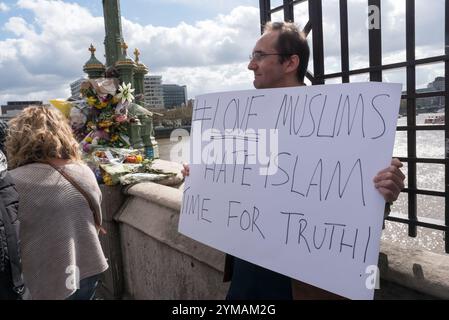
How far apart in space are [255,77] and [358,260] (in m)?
0.93

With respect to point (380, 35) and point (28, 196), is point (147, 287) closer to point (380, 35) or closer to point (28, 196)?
point (28, 196)

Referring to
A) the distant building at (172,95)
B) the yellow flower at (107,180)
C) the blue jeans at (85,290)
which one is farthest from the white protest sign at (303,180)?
the distant building at (172,95)

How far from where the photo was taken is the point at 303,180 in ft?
4.41

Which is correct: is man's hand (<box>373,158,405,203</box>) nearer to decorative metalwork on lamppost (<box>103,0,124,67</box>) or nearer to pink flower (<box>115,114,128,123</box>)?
pink flower (<box>115,114,128,123</box>)

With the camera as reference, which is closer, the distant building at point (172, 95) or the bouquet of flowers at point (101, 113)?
the bouquet of flowers at point (101, 113)

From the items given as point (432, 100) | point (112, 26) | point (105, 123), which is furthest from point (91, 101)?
point (112, 26)

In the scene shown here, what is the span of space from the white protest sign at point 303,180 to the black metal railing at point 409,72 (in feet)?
3.67

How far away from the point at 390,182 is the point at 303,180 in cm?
31

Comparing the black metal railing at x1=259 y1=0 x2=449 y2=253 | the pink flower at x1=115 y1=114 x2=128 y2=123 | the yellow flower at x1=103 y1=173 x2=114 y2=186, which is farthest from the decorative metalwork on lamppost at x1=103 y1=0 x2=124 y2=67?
the black metal railing at x1=259 y1=0 x2=449 y2=253

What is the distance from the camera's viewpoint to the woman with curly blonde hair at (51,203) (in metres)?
2.00

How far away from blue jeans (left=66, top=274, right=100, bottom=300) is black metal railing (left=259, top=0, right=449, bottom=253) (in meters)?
2.07

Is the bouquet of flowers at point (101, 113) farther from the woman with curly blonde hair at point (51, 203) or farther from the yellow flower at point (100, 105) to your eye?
the woman with curly blonde hair at point (51, 203)

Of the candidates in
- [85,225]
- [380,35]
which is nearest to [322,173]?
[380,35]

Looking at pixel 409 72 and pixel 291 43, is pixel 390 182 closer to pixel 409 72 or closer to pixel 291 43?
pixel 291 43
